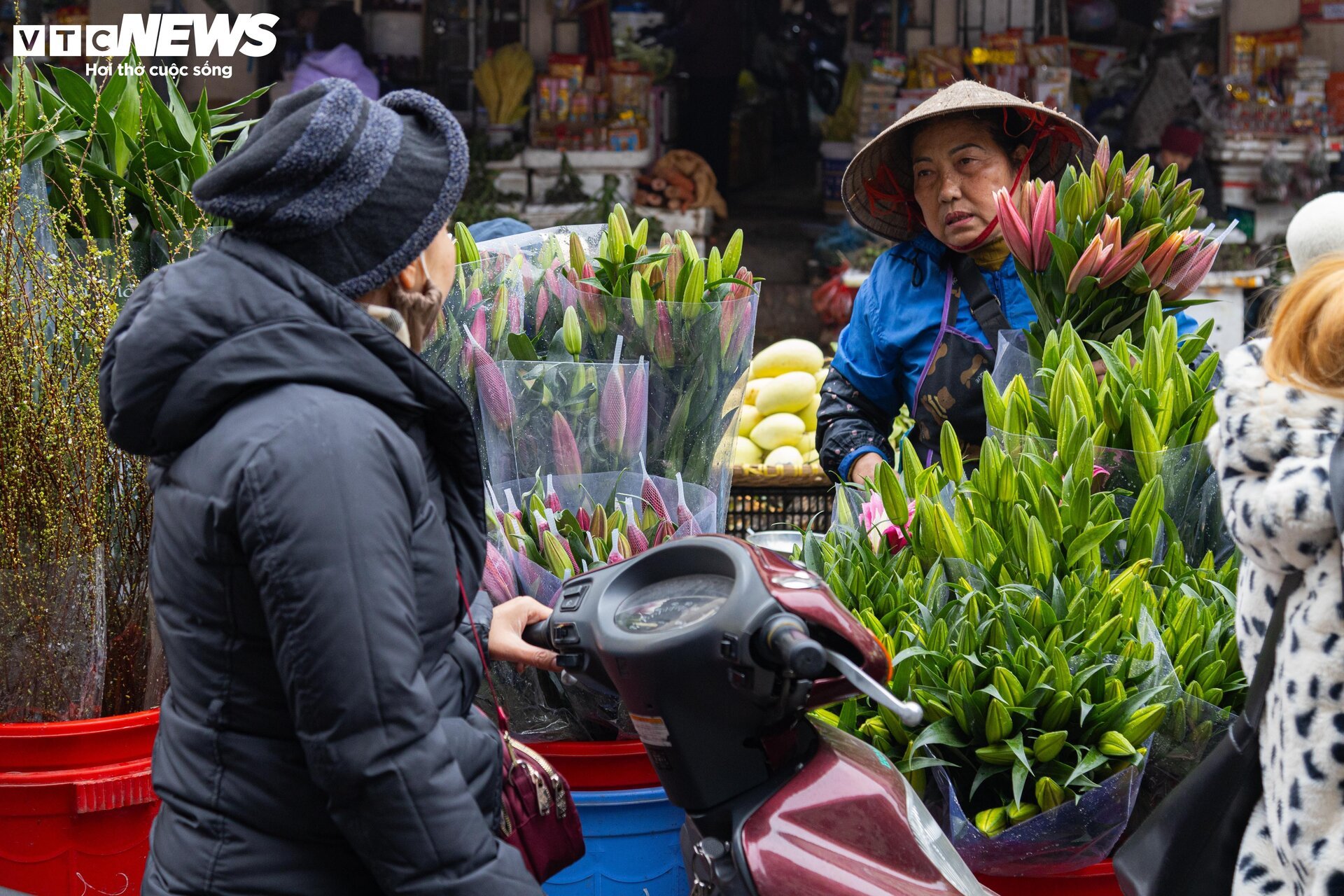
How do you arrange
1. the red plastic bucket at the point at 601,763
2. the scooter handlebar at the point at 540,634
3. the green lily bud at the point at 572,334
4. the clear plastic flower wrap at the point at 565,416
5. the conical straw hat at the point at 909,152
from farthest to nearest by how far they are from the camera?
1. the conical straw hat at the point at 909,152
2. the green lily bud at the point at 572,334
3. the clear plastic flower wrap at the point at 565,416
4. the red plastic bucket at the point at 601,763
5. the scooter handlebar at the point at 540,634

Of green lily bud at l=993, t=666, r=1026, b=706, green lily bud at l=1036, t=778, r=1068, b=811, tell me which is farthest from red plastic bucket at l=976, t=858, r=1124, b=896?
green lily bud at l=993, t=666, r=1026, b=706

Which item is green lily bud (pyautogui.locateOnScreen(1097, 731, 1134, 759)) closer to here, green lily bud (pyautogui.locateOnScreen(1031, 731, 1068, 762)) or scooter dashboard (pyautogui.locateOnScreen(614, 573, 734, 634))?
green lily bud (pyautogui.locateOnScreen(1031, 731, 1068, 762))

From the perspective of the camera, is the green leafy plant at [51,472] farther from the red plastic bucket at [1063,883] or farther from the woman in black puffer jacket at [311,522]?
the red plastic bucket at [1063,883]

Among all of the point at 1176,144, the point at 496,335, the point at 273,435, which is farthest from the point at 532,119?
the point at 273,435

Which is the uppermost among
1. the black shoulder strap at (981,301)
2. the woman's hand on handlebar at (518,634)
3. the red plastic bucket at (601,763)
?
the black shoulder strap at (981,301)

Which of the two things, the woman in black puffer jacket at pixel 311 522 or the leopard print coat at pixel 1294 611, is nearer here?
the woman in black puffer jacket at pixel 311 522

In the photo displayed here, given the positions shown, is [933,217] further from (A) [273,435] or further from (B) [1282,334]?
(A) [273,435]

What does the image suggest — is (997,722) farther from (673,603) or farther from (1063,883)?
(673,603)

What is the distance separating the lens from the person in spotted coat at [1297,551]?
54.5 inches

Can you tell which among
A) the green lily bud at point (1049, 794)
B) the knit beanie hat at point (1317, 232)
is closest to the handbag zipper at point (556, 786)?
the green lily bud at point (1049, 794)

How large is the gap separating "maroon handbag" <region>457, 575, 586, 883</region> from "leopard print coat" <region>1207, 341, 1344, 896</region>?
0.79 m

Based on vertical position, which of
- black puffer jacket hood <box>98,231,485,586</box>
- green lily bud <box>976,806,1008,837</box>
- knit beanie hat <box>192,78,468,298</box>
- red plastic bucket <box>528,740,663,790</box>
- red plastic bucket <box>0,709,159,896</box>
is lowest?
red plastic bucket <box>0,709,159,896</box>

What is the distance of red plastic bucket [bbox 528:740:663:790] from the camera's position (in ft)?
6.07

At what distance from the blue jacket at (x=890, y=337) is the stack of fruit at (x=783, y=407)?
85 centimetres
